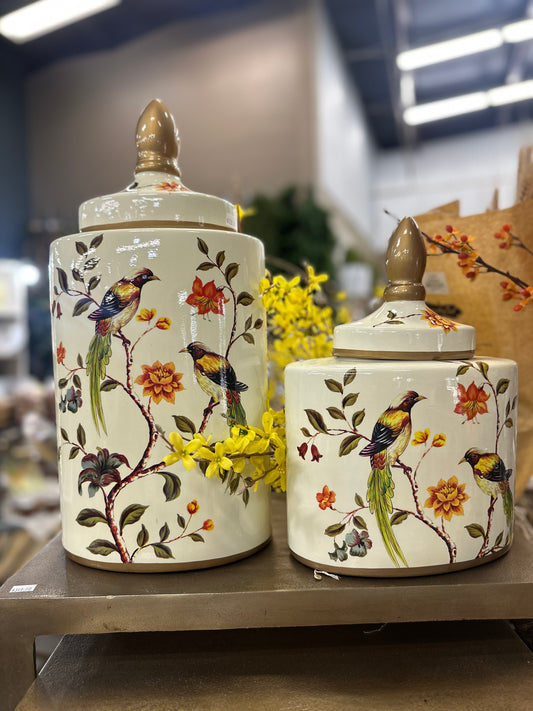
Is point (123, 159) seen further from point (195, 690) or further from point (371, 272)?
point (195, 690)

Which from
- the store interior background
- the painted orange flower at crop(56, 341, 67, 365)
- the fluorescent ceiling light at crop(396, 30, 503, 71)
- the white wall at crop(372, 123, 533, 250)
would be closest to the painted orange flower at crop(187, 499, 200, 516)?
the painted orange flower at crop(56, 341, 67, 365)

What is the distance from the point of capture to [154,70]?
257 inches

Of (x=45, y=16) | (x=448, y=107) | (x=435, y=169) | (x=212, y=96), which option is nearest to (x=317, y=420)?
(x=45, y=16)

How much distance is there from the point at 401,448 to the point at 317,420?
0.28 feet

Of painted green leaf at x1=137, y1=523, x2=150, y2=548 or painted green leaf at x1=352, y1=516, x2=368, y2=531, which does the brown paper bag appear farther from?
painted green leaf at x1=137, y1=523, x2=150, y2=548

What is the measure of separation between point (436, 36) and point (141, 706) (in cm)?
676

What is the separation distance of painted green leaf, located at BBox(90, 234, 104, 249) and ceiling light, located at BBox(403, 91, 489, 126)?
7.90 metres

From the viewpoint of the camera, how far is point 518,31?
5684mm

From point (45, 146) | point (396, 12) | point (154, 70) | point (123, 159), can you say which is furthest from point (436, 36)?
point (45, 146)

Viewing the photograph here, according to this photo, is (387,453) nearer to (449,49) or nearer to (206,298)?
(206,298)

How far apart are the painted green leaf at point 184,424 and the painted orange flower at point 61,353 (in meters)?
0.15

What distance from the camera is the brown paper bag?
776 mm

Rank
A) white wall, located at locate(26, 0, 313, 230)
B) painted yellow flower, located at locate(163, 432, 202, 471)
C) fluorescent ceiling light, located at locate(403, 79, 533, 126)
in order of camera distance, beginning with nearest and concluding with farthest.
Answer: painted yellow flower, located at locate(163, 432, 202, 471)
white wall, located at locate(26, 0, 313, 230)
fluorescent ceiling light, located at locate(403, 79, 533, 126)

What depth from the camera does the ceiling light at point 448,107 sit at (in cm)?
738
